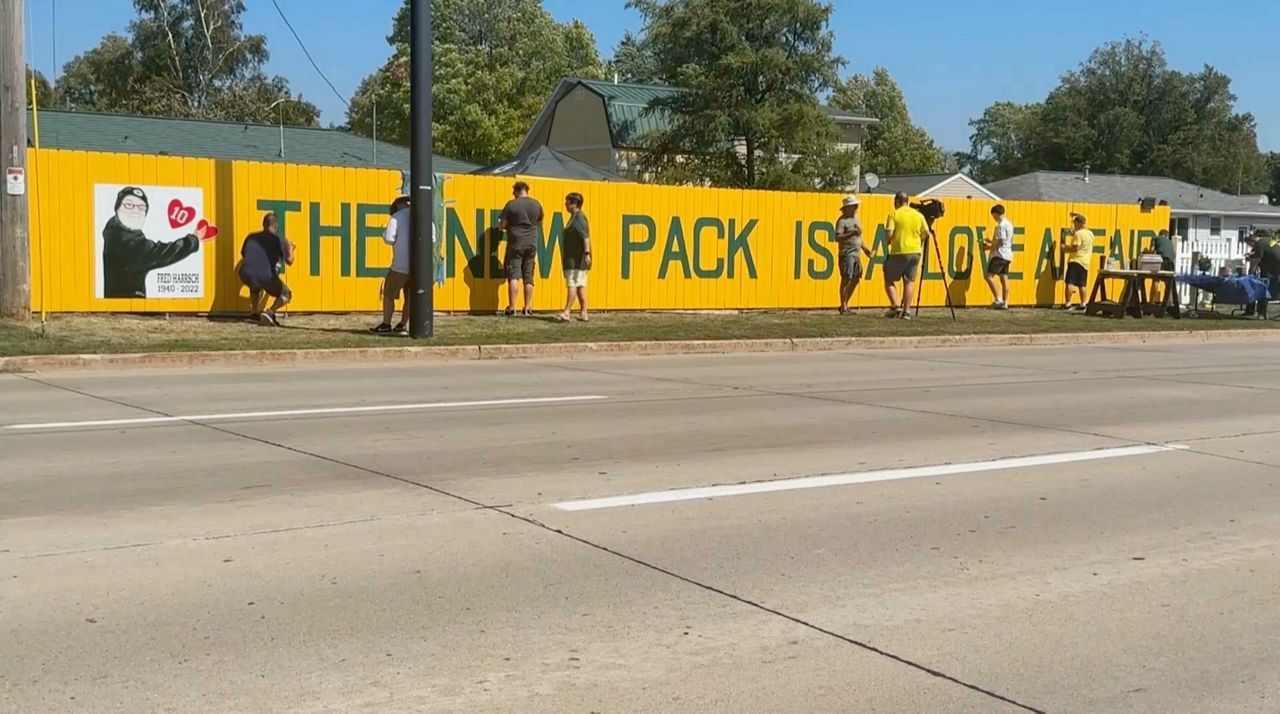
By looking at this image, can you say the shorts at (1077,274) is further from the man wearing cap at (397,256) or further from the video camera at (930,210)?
the man wearing cap at (397,256)

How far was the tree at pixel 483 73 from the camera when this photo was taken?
59.6 metres

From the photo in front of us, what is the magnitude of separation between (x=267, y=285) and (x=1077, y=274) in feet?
50.9

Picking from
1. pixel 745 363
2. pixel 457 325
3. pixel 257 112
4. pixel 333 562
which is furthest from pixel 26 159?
pixel 257 112

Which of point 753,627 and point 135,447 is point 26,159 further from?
point 753,627

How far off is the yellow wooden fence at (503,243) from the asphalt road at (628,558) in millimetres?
6241

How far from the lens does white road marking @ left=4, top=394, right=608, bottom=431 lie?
30.6 feet

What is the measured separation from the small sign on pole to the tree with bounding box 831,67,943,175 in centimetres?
Answer: 6714

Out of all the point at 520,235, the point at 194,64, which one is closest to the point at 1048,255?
the point at 520,235

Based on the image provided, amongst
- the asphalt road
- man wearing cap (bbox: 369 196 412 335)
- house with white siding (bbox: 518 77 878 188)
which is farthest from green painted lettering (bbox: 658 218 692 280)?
house with white siding (bbox: 518 77 878 188)

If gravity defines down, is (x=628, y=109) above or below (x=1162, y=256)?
above

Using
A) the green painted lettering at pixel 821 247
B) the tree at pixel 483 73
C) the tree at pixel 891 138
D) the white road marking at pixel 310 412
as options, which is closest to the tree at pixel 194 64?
the tree at pixel 483 73

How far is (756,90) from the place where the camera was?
125ft

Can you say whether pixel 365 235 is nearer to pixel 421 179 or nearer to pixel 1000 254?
pixel 421 179

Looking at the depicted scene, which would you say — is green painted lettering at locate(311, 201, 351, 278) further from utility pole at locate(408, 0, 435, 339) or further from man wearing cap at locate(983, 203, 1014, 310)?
man wearing cap at locate(983, 203, 1014, 310)
